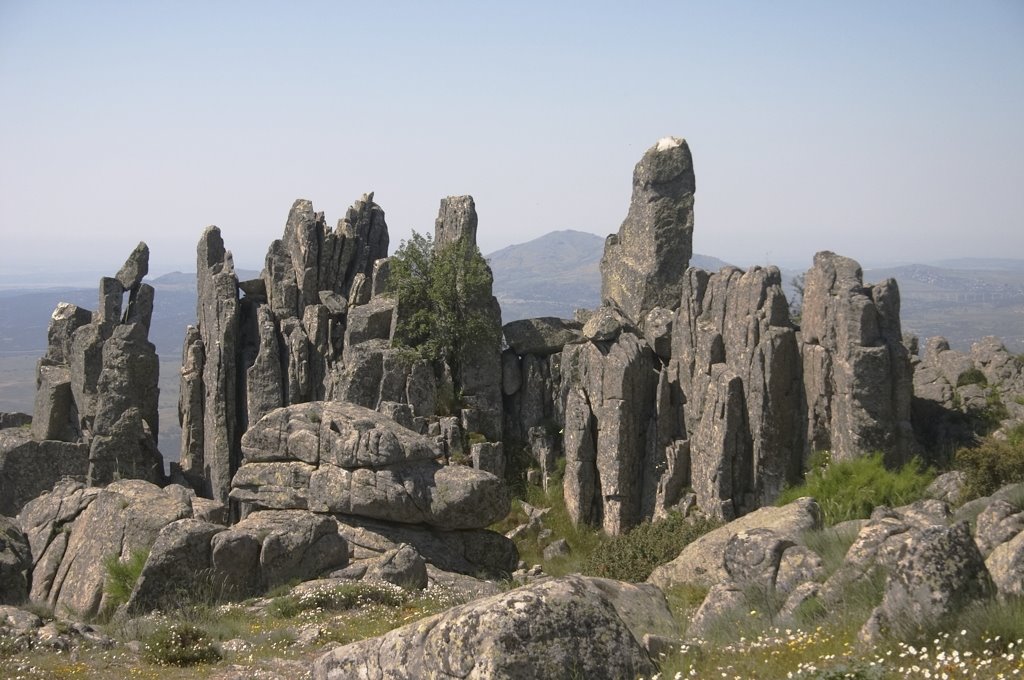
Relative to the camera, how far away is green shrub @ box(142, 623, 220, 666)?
69.4 feet

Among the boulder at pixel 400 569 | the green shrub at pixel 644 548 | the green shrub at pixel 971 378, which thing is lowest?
the green shrub at pixel 644 548

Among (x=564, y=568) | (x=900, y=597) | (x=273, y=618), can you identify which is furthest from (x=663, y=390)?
(x=900, y=597)

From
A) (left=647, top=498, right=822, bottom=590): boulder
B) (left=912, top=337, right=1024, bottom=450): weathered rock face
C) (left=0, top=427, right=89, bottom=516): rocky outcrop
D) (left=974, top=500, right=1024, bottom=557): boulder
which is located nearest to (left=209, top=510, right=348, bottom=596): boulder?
(left=647, top=498, right=822, bottom=590): boulder

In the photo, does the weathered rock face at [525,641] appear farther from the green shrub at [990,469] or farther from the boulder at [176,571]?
the green shrub at [990,469]

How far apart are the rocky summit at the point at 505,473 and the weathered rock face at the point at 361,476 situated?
10 centimetres

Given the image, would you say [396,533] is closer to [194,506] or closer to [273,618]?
[194,506]

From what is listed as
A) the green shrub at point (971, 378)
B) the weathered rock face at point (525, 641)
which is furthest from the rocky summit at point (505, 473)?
the green shrub at point (971, 378)

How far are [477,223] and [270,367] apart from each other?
38.8 feet

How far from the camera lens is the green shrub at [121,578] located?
2820cm

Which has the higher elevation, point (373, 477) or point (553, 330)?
point (553, 330)

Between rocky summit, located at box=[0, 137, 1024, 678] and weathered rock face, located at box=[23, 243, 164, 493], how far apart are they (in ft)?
0.48

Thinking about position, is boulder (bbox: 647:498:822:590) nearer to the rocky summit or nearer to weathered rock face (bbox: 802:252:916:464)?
the rocky summit

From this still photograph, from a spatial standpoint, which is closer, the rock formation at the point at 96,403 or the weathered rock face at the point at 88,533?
the weathered rock face at the point at 88,533

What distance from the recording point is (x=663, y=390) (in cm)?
4334
